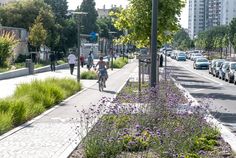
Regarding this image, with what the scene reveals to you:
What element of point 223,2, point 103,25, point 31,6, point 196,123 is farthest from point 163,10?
point 223,2

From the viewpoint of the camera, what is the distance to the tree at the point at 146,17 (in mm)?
25797

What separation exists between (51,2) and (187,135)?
6542 centimetres

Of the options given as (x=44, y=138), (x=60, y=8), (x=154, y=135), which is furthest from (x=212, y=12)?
(x=154, y=135)

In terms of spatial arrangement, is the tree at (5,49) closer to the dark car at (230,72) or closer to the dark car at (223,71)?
the dark car at (230,72)

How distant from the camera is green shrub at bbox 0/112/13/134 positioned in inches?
431

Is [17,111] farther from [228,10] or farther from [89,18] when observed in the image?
[228,10]

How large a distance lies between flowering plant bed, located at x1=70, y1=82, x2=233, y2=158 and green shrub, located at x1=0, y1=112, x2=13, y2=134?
2.20 metres

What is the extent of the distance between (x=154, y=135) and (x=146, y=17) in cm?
1849

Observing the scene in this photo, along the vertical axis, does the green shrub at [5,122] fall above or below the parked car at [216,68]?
above

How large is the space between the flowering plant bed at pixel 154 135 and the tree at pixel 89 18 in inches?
3818

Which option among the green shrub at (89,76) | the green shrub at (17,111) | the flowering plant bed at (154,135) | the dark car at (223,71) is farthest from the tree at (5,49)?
the flowering plant bed at (154,135)

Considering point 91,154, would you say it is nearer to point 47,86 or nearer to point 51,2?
point 47,86

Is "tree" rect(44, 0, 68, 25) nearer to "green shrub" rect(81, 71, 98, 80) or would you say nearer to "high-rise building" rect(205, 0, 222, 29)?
"green shrub" rect(81, 71, 98, 80)

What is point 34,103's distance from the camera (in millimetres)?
14734
